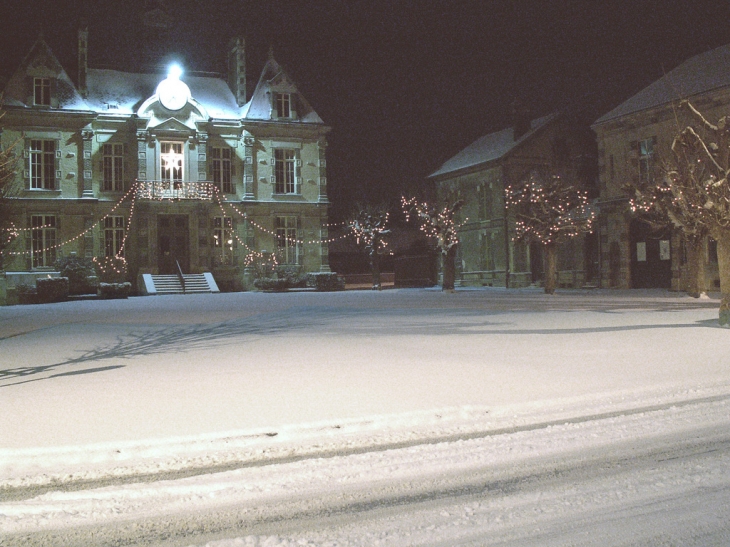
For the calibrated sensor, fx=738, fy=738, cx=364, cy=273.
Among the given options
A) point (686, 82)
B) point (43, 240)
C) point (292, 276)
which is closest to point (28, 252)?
point (43, 240)

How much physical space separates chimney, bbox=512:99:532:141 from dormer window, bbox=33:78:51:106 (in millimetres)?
28164

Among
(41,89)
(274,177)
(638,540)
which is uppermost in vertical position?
(41,89)

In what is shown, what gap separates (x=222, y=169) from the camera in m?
41.8

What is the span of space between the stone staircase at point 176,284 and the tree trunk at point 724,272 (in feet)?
91.5

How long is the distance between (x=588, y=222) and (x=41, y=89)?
28.7 m

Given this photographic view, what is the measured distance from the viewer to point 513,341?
1373 cm

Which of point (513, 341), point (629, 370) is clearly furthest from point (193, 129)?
point (629, 370)

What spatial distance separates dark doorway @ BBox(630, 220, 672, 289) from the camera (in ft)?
118

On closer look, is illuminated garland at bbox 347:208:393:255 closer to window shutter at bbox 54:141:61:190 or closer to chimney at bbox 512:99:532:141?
chimney at bbox 512:99:532:141

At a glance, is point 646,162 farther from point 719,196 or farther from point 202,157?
point 202,157

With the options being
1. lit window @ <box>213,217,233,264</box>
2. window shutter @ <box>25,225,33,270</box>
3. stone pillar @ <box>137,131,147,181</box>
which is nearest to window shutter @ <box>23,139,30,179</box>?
window shutter @ <box>25,225,33,270</box>

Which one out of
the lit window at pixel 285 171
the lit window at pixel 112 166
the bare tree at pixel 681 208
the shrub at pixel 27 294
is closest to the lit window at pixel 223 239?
the lit window at pixel 285 171

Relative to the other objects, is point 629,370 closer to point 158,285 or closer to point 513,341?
point 513,341

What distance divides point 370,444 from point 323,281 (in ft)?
118
